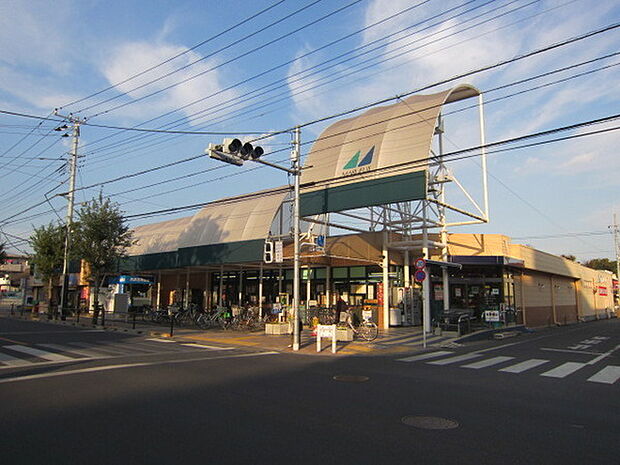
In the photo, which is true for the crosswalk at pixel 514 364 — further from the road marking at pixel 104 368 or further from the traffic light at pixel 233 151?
the traffic light at pixel 233 151

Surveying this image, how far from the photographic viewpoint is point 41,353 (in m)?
13.9

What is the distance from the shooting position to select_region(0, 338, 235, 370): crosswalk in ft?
40.9

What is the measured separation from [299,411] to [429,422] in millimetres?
1956

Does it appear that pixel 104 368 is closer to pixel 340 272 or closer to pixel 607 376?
pixel 607 376

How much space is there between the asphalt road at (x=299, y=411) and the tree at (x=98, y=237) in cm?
1498

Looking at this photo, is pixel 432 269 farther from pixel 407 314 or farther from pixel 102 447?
pixel 102 447

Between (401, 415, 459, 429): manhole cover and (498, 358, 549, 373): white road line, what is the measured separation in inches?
242

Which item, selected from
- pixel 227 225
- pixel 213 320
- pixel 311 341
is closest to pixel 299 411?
pixel 311 341

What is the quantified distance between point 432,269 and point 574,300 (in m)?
23.9

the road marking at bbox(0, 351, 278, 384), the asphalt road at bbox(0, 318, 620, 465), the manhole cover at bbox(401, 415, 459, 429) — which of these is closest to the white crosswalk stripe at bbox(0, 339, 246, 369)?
the asphalt road at bbox(0, 318, 620, 465)

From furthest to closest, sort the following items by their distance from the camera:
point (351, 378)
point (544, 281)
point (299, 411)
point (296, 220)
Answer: point (544, 281), point (296, 220), point (351, 378), point (299, 411)

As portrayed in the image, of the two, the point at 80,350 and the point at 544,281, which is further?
the point at 544,281

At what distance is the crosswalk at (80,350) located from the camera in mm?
12453

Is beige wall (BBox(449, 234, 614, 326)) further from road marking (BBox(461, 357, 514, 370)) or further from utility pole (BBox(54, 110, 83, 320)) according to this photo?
utility pole (BBox(54, 110, 83, 320))
